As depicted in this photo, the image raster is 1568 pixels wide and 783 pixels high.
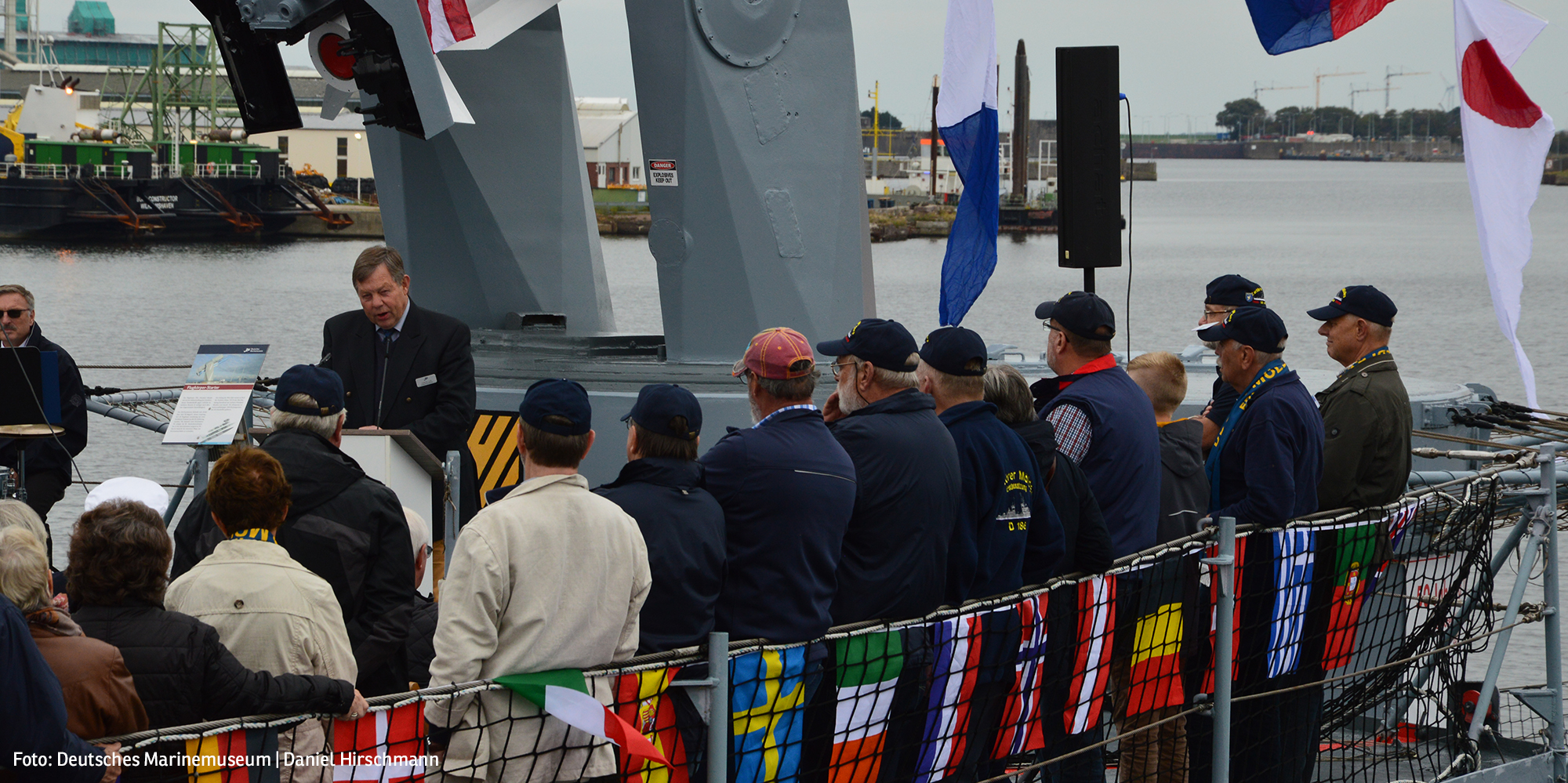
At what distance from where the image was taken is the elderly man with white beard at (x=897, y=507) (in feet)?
14.3

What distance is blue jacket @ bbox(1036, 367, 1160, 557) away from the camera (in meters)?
5.09

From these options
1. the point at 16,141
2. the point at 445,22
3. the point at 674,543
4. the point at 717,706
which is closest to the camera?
the point at 717,706

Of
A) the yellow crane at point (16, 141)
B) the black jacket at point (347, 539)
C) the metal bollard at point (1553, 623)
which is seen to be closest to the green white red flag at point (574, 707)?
the black jacket at point (347, 539)

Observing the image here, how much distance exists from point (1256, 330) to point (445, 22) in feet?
14.7

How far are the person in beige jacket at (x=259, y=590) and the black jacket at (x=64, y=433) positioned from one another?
3266mm

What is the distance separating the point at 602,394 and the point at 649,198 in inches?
46.6

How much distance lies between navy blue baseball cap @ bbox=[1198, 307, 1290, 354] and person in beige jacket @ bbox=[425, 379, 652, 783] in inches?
107

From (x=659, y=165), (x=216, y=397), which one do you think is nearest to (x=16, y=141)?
(x=659, y=165)

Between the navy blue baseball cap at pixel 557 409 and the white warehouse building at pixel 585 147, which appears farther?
the white warehouse building at pixel 585 147

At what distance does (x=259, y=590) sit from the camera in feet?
12.3

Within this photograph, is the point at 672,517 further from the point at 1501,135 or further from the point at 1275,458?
the point at 1501,135

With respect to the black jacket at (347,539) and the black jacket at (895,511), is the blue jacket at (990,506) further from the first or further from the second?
the black jacket at (347,539)

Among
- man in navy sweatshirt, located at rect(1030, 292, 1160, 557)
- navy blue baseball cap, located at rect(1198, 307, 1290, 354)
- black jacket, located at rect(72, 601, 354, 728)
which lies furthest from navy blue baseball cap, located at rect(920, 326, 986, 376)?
black jacket, located at rect(72, 601, 354, 728)

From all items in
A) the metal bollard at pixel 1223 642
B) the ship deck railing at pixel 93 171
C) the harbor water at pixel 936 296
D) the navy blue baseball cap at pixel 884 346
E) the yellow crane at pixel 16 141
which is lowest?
the harbor water at pixel 936 296
